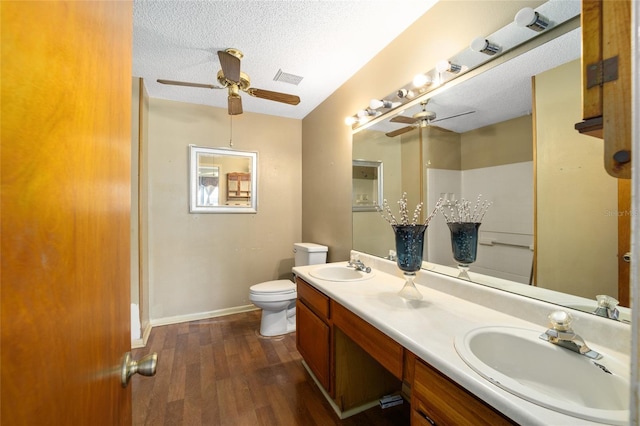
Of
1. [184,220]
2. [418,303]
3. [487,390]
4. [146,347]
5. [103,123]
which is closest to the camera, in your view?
[103,123]

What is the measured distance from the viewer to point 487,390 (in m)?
0.63

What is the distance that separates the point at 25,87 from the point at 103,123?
225 millimetres

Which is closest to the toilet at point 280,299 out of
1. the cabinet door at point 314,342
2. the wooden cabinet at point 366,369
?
the cabinet door at point 314,342

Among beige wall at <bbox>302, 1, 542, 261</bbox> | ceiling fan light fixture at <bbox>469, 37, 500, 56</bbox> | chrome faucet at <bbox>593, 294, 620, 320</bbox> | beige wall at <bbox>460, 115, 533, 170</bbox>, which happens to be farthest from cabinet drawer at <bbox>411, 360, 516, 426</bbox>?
beige wall at <bbox>302, 1, 542, 261</bbox>

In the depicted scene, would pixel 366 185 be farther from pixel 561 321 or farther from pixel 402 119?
pixel 561 321

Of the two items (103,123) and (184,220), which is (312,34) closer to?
(103,123)

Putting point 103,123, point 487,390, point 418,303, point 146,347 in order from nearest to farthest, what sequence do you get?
point 103,123, point 487,390, point 418,303, point 146,347

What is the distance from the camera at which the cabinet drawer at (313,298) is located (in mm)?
1519

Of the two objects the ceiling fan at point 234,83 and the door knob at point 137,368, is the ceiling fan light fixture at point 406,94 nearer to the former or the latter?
the ceiling fan at point 234,83

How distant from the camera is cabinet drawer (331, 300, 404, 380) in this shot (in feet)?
3.17

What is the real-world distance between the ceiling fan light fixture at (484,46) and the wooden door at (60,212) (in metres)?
1.39

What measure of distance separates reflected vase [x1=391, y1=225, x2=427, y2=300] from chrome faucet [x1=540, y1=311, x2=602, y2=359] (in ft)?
1.63

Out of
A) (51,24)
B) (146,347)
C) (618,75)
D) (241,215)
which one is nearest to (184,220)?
(241,215)

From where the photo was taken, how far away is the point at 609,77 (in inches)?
14.1
